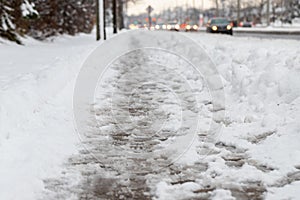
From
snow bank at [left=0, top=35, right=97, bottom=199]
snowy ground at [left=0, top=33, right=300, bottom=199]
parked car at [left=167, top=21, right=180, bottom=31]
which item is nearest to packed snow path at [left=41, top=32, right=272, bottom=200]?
snowy ground at [left=0, top=33, right=300, bottom=199]

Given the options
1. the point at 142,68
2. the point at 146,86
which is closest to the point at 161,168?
the point at 146,86

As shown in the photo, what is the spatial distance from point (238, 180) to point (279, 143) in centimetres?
147

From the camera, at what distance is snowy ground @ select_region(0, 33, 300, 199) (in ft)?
15.7

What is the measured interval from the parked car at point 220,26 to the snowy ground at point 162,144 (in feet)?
85.2

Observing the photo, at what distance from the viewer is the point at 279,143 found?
6.18 meters

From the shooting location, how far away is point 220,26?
36938 mm

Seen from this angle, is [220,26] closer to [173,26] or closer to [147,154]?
[173,26]

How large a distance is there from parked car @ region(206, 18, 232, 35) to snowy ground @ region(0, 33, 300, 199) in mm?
25965

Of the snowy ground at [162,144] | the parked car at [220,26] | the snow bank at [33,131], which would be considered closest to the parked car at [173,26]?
the parked car at [220,26]

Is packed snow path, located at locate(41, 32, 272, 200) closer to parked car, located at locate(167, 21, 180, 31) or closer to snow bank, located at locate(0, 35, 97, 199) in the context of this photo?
snow bank, located at locate(0, 35, 97, 199)

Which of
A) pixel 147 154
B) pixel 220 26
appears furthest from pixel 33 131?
pixel 220 26

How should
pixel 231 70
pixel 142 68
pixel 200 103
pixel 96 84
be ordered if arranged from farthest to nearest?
pixel 142 68 < pixel 96 84 < pixel 231 70 < pixel 200 103

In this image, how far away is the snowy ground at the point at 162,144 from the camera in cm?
479

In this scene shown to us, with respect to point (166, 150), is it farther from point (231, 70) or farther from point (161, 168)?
point (231, 70)
